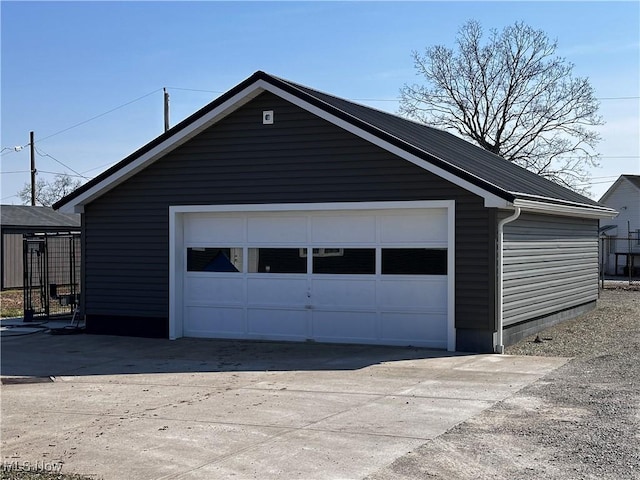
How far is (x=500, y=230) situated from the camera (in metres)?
12.7

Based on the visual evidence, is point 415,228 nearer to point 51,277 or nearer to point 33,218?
point 51,277

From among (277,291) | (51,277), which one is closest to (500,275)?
(277,291)

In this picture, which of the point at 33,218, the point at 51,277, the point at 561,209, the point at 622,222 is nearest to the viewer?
the point at 561,209

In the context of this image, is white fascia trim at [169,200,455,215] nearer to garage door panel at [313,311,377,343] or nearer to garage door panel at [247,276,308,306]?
garage door panel at [247,276,308,306]

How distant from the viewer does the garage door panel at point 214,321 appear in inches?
584

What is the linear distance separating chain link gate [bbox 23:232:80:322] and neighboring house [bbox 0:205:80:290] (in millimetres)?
791

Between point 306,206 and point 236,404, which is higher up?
point 306,206

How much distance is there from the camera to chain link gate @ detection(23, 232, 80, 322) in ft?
60.5

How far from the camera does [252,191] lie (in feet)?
47.6

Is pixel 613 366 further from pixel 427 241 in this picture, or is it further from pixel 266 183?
pixel 266 183

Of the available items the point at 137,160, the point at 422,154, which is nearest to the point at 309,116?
the point at 422,154

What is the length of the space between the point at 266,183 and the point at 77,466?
8.40 m

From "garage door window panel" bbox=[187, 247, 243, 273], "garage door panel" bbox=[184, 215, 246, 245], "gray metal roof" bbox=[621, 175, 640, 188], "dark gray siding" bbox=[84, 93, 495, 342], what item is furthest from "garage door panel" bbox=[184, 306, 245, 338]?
"gray metal roof" bbox=[621, 175, 640, 188]

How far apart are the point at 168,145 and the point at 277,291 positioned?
11.1 feet
